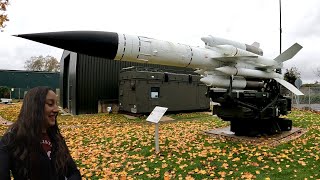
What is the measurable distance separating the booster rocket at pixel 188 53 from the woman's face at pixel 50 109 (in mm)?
3519

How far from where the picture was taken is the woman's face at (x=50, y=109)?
255cm

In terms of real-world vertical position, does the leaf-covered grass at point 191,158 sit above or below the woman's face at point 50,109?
below

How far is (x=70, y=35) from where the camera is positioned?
19.9 feet

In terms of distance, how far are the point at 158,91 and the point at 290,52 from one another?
8694mm

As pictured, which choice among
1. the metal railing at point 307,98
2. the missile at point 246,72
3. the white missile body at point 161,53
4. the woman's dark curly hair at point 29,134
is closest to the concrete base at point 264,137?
the missile at point 246,72

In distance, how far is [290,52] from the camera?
1048cm

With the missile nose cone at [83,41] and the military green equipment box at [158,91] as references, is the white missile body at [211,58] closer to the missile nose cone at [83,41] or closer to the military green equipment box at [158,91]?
the missile nose cone at [83,41]

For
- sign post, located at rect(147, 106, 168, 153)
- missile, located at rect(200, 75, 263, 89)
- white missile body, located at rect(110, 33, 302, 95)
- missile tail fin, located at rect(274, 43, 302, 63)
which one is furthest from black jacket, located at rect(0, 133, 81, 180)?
missile tail fin, located at rect(274, 43, 302, 63)

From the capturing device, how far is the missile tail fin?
1038 cm

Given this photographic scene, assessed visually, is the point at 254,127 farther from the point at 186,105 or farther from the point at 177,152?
the point at 186,105

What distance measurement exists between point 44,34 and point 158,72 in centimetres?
1199

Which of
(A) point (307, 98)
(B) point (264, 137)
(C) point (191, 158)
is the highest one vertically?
(A) point (307, 98)

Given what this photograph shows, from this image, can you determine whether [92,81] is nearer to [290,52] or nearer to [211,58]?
[211,58]

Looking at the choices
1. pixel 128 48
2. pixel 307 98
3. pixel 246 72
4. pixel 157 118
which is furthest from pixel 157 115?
pixel 307 98
